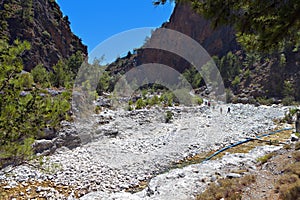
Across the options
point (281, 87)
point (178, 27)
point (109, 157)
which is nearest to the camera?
point (109, 157)

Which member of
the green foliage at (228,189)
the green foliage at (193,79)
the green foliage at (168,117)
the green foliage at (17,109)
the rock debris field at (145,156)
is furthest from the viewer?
the green foliage at (193,79)

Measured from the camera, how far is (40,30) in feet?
121

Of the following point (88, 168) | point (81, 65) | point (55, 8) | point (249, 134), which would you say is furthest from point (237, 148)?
point (55, 8)

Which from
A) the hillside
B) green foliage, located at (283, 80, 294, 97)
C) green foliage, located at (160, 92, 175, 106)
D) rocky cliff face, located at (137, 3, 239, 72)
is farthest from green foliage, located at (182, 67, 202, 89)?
green foliage, located at (160, 92, 175, 106)

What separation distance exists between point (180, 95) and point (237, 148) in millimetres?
15146

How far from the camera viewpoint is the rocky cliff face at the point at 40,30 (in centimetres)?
3228

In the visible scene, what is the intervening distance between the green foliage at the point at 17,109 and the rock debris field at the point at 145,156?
1.32 ft

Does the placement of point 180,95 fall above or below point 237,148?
above

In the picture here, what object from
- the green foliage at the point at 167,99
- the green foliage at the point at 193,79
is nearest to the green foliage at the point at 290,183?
the green foliage at the point at 167,99

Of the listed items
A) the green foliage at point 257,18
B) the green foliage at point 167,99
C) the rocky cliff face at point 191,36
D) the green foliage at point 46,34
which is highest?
the rocky cliff face at point 191,36

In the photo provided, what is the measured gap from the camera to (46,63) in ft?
115

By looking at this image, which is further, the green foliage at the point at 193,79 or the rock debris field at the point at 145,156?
the green foliage at the point at 193,79

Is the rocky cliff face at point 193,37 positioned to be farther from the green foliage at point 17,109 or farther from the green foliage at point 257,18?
the green foliage at point 17,109

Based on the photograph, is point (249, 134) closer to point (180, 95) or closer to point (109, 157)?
point (109, 157)
